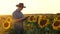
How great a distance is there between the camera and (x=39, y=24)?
1709 millimetres

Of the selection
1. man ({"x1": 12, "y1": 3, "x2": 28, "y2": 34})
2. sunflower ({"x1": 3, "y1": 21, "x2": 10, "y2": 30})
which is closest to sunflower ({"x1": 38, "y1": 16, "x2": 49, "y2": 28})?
man ({"x1": 12, "y1": 3, "x2": 28, "y2": 34})

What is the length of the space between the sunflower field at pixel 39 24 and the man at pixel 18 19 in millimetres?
42

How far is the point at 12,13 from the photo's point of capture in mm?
1818

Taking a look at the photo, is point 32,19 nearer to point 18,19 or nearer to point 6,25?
point 18,19

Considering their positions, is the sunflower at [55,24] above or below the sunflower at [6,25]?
above

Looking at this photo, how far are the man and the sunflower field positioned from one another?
0.14 feet

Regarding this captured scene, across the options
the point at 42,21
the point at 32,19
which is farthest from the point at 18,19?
the point at 42,21

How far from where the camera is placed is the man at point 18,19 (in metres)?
1.77

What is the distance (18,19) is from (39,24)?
253 millimetres

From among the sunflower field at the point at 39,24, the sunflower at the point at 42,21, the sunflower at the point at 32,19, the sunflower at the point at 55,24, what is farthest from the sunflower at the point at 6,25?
the sunflower at the point at 55,24

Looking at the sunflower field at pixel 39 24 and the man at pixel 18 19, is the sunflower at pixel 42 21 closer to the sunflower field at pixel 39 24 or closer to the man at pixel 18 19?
the sunflower field at pixel 39 24

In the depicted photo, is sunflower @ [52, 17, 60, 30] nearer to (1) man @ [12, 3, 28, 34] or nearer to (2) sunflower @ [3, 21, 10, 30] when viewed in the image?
(1) man @ [12, 3, 28, 34]

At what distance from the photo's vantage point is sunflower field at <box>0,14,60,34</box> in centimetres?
165

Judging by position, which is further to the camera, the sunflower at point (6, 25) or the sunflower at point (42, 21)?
the sunflower at point (6, 25)
